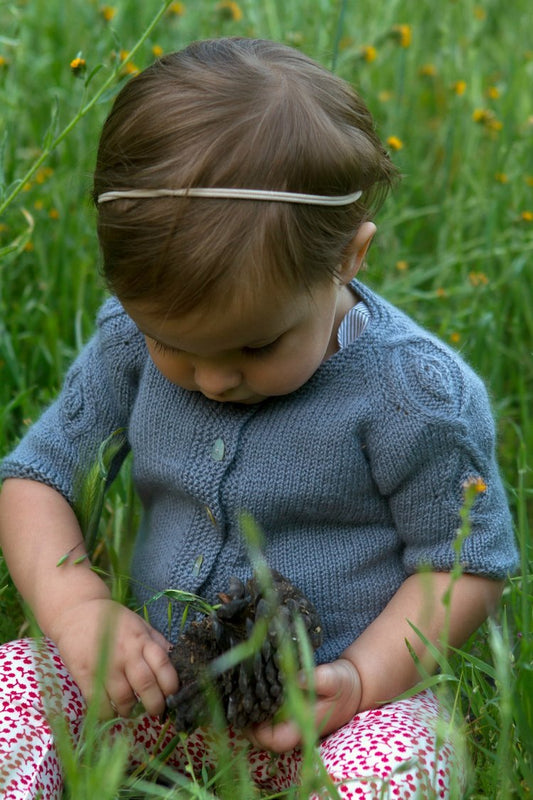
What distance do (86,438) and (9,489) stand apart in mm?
126

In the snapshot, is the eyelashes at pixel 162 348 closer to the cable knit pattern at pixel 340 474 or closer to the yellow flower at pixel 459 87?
the cable knit pattern at pixel 340 474

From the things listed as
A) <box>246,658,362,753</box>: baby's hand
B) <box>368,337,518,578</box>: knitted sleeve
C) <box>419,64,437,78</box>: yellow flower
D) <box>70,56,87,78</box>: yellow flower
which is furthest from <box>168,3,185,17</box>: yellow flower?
<box>246,658,362,753</box>: baby's hand

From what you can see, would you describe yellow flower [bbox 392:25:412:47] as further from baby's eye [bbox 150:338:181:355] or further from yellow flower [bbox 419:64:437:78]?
baby's eye [bbox 150:338:181:355]

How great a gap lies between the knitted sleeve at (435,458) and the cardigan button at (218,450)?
0.19 m

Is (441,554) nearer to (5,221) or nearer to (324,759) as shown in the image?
(324,759)

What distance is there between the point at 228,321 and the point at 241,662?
14.2 inches

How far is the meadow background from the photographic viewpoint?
1.94 metres

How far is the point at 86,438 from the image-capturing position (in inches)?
63.4

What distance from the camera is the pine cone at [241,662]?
124 cm

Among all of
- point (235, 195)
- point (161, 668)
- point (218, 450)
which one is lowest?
point (161, 668)

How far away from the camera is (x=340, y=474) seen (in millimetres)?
1448

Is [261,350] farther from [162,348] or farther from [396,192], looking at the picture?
[396,192]

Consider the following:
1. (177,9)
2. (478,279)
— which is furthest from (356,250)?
(177,9)

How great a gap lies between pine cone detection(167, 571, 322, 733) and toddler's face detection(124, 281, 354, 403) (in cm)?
23
